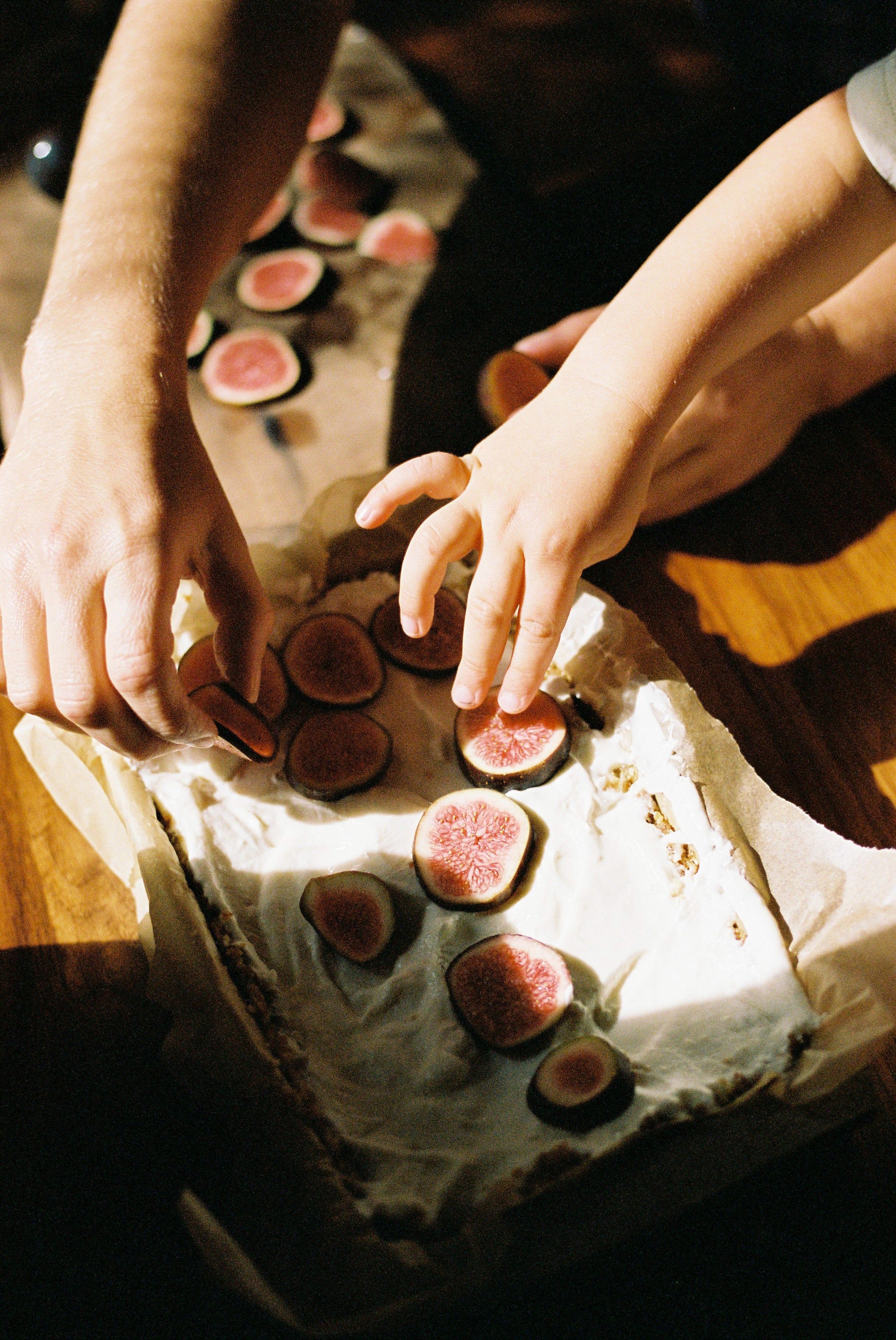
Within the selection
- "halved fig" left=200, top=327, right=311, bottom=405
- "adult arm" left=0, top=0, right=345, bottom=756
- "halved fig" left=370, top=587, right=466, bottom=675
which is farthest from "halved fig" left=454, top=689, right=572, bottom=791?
"halved fig" left=200, top=327, right=311, bottom=405

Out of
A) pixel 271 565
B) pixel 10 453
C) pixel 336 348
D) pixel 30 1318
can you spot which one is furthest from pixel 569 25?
pixel 30 1318

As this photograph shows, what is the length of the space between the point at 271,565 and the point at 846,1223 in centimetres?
137

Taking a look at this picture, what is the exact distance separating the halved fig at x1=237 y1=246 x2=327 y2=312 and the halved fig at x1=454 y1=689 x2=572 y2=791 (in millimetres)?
1347

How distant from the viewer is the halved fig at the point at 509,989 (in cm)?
121

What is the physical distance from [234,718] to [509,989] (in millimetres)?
587

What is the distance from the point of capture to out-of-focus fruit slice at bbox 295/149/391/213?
7.73ft

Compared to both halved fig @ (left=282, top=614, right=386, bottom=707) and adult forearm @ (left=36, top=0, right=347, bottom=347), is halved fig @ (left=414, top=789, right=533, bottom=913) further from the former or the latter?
adult forearm @ (left=36, top=0, right=347, bottom=347)

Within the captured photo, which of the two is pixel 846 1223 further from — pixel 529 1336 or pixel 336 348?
pixel 336 348

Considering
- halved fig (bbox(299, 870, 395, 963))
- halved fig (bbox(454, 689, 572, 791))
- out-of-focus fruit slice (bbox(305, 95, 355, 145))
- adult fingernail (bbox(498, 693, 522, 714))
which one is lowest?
halved fig (bbox(299, 870, 395, 963))

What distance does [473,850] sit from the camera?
4.39ft

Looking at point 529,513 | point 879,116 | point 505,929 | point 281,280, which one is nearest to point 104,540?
point 529,513

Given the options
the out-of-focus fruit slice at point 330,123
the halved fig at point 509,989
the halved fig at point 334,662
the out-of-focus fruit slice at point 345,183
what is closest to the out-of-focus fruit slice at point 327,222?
the out-of-focus fruit slice at point 345,183

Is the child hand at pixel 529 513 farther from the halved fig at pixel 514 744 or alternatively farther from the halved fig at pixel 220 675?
the halved fig at pixel 220 675

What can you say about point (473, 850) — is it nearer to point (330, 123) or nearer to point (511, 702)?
point (511, 702)
